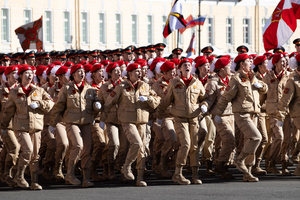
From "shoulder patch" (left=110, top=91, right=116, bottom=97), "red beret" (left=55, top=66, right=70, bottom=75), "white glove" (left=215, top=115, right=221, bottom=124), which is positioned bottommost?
"white glove" (left=215, top=115, right=221, bottom=124)

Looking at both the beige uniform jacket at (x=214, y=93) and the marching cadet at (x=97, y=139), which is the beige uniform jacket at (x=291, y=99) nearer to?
the beige uniform jacket at (x=214, y=93)

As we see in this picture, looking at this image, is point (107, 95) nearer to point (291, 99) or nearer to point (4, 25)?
point (291, 99)

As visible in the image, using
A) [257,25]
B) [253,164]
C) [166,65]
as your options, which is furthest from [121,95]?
[257,25]

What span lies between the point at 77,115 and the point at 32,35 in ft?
50.5

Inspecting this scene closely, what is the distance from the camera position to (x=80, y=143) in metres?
15.6

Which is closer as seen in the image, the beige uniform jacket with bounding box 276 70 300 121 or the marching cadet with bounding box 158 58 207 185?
the marching cadet with bounding box 158 58 207 185

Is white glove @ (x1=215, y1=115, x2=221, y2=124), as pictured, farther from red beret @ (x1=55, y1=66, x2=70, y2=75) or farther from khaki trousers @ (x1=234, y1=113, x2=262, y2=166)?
red beret @ (x1=55, y1=66, x2=70, y2=75)

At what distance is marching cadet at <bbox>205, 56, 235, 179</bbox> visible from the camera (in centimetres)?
1638

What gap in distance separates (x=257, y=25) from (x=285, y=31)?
33.6 metres

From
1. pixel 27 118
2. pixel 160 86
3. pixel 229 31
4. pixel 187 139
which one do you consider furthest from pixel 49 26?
pixel 187 139

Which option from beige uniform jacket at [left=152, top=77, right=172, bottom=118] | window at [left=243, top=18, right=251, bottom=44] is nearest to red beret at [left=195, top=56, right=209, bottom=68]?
beige uniform jacket at [left=152, top=77, right=172, bottom=118]

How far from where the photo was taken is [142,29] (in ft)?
163

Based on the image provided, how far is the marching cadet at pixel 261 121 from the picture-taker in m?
17.0

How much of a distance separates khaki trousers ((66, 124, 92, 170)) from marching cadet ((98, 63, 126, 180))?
1.35 ft
